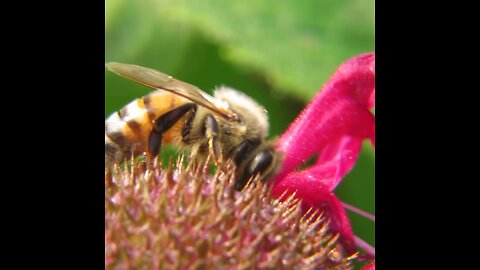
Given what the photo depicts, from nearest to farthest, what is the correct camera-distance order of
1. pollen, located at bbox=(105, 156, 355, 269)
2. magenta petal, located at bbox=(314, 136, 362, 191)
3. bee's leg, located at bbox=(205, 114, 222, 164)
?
pollen, located at bbox=(105, 156, 355, 269)
bee's leg, located at bbox=(205, 114, 222, 164)
magenta petal, located at bbox=(314, 136, 362, 191)

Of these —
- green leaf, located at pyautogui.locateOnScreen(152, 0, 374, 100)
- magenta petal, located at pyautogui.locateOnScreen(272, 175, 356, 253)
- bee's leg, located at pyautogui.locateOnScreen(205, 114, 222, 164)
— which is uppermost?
green leaf, located at pyautogui.locateOnScreen(152, 0, 374, 100)

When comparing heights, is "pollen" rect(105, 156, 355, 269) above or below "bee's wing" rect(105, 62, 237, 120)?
below

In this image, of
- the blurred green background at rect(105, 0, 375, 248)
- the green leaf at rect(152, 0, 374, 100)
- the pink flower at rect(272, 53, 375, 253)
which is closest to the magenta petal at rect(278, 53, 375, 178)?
the pink flower at rect(272, 53, 375, 253)

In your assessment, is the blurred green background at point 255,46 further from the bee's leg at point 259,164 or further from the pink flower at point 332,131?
the bee's leg at point 259,164

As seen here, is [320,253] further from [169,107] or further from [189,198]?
[169,107]

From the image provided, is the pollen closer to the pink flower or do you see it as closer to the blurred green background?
the pink flower

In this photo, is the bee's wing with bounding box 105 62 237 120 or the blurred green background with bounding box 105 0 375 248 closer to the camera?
the bee's wing with bounding box 105 62 237 120
